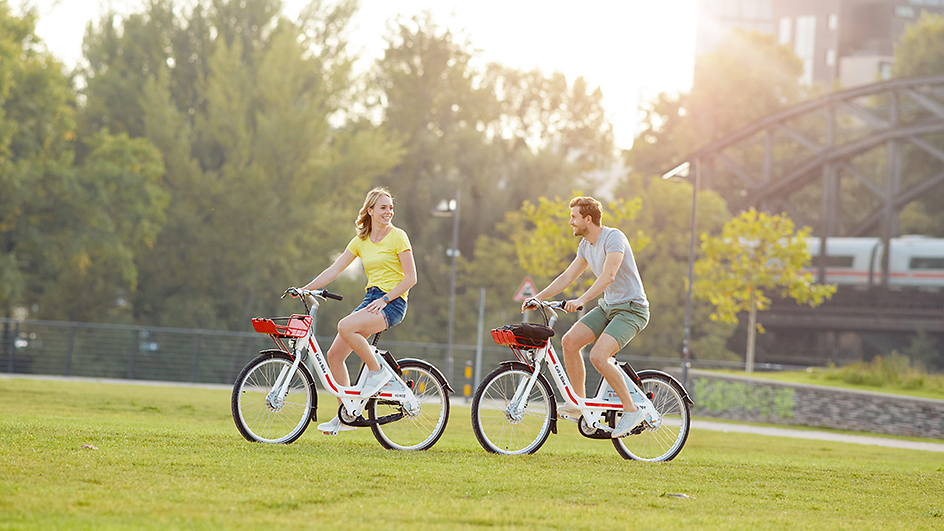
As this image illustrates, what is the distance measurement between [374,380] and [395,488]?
1672 mm

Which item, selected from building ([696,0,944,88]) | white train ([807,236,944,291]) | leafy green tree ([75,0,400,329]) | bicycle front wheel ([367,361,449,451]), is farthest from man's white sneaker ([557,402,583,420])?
building ([696,0,944,88])

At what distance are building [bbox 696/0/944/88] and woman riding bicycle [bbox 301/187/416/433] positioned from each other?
83879 millimetres

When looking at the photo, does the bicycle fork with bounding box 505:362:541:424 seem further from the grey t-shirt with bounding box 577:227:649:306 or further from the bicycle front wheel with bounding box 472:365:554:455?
the grey t-shirt with bounding box 577:227:649:306

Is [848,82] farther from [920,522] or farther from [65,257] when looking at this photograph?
[920,522]

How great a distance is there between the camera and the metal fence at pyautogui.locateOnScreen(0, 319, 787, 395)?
90.2 ft

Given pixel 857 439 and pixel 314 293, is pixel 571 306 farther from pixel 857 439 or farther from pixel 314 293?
pixel 857 439

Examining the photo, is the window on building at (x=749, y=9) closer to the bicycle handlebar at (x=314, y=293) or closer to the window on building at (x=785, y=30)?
the window on building at (x=785, y=30)

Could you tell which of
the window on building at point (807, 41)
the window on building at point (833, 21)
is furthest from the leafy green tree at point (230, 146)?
the window on building at point (807, 41)

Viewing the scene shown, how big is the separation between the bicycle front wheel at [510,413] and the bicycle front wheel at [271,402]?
121 cm

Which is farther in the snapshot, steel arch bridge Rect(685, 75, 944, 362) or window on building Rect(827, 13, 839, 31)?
window on building Rect(827, 13, 839, 31)

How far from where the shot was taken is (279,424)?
7.20m

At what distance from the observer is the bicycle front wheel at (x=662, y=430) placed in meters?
7.71

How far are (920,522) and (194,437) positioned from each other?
15.8 ft

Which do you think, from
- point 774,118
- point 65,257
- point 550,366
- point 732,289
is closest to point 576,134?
point 774,118
